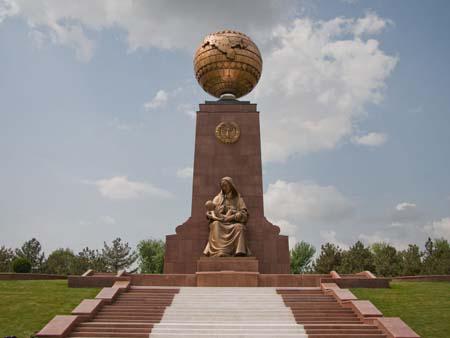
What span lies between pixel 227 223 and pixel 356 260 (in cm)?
2203

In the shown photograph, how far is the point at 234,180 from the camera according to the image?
17.3 m

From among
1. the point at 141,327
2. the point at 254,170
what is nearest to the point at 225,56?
the point at 254,170

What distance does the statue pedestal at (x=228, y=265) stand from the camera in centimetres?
1445

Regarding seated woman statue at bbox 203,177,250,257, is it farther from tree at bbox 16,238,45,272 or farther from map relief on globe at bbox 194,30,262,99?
tree at bbox 16,238,45,272

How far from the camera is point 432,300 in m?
11.2

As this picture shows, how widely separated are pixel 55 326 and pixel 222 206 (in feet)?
26.2

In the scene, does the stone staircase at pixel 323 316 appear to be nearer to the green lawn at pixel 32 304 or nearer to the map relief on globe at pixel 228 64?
the green lawn at pixel 32 304

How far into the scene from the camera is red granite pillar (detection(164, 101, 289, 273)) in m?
16.3

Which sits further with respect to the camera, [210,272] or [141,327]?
[210,272]

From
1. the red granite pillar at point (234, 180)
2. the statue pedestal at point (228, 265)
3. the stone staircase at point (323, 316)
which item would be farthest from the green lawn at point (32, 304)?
the stone staircase at point (323, 316)

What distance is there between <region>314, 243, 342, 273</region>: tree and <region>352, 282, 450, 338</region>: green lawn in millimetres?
22569

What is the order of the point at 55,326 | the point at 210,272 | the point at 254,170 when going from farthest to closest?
the point at 254,170
the point at 210,272
the point at 55,326

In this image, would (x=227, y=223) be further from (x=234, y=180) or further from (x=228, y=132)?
(x=228, y=132)

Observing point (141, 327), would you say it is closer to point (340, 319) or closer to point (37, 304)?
point (37, 304)
